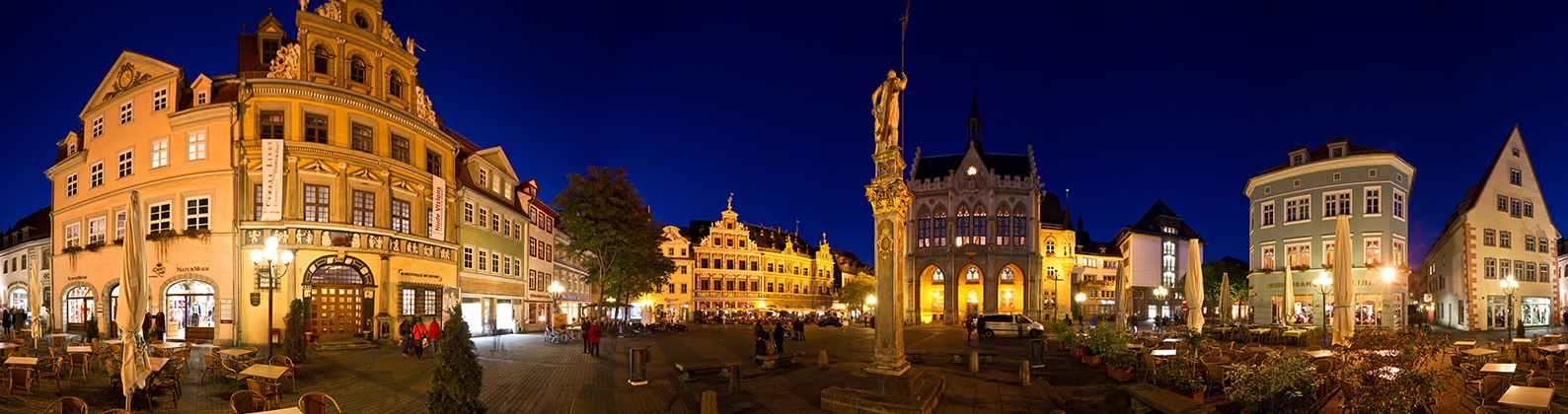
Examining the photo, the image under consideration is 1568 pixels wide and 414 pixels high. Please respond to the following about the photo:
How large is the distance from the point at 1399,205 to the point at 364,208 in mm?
56970

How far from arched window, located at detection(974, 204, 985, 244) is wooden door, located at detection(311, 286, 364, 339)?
5199 centimetres

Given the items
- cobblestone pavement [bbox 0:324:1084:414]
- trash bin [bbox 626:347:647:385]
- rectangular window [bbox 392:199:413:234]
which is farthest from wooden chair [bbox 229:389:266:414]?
rectangular window [bbox 392:199:413:234]

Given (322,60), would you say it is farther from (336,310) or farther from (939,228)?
(939,228)

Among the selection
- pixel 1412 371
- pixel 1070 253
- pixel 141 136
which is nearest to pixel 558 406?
pixel 1412 371

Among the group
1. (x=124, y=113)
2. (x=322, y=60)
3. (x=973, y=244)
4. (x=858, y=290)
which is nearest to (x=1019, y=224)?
(x=973, y=244)

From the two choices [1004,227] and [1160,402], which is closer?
[1160,402]

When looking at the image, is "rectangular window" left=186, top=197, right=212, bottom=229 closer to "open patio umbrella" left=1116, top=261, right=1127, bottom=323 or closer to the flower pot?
the flower pot

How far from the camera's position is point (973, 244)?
68938mm

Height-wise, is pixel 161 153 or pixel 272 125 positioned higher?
pixel 272 125

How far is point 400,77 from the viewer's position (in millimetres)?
34344

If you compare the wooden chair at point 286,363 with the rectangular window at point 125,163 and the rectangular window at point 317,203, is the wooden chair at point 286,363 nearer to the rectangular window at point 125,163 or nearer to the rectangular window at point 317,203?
the rectangular window at point 317,203

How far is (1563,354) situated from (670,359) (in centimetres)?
2406

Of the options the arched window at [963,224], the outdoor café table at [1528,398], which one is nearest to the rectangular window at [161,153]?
the outdoor café table at [1528,398]

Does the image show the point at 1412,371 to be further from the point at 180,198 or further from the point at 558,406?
the point at 180,198
